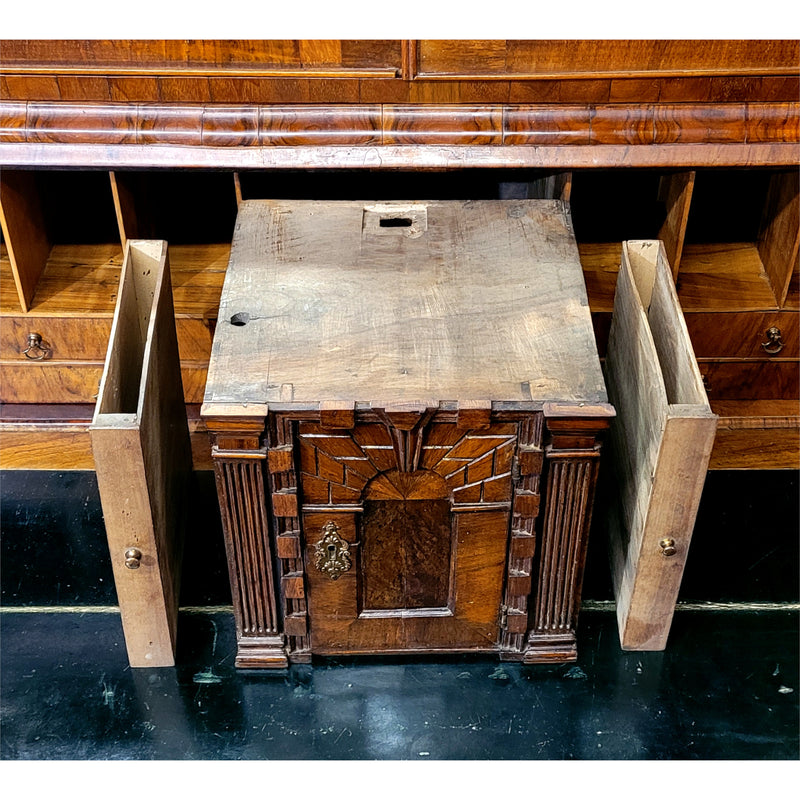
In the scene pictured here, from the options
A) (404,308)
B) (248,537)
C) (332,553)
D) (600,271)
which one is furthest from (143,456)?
(600,271)

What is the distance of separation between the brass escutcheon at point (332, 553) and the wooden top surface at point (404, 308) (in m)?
0.23

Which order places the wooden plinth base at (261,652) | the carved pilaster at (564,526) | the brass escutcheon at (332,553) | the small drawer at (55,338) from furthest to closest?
the small drawer at (55,338), the wooden plinth base at (261,652), the brass escutcheon at (332,553), the carved pilaster at (564,526)

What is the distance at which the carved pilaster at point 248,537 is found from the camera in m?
1.44

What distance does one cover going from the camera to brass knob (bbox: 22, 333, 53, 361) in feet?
6.49

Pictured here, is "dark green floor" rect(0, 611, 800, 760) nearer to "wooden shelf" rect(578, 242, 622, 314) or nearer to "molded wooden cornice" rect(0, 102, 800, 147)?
"wooden shelf" rect(578, 242, 622, 314)

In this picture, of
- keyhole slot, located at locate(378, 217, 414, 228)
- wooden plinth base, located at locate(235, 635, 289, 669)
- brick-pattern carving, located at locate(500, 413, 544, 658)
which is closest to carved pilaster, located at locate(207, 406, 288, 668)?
wooden plinth base, located at locate(235, 635, 289, 669)

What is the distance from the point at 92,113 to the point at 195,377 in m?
0.53

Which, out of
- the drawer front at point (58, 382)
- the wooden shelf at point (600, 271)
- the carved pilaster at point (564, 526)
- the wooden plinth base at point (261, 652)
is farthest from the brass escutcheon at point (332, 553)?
the wooden shelf at point (600, 271)

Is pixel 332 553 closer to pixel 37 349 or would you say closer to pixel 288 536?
pixel 288 536

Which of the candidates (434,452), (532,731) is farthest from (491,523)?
(532,731)

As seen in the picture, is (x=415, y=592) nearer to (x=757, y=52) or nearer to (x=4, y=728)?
(x=4, y=728)

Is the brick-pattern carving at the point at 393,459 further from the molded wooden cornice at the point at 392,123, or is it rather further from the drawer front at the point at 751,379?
the drawer front at the point at 751,379

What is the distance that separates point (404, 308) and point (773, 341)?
0.80 metres

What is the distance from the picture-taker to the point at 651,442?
5.05ft
